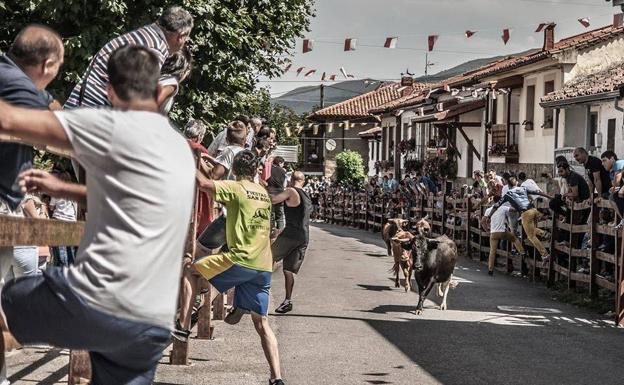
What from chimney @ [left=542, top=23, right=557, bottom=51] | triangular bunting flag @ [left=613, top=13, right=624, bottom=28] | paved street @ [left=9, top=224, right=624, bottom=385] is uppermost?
chimney @ [left=542, top=23, right=557, bottom=51]

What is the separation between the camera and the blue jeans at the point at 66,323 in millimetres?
3854

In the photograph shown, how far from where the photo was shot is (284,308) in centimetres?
1420

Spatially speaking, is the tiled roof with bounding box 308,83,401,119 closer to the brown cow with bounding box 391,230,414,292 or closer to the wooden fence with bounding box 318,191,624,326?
the wooden fence with bounding box 318,191,624,326

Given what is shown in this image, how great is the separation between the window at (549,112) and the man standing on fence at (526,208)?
38.0 ft

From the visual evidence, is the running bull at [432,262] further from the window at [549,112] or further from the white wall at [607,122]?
the window at [549,112]

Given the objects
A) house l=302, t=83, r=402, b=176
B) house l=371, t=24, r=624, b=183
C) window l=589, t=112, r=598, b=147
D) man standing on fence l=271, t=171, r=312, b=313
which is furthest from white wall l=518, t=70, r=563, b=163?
house l=302, t=83, r=402, b=176

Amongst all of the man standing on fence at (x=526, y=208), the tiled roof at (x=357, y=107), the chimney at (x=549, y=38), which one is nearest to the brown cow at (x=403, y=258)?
the man standing on fence at (x=526, y=208)

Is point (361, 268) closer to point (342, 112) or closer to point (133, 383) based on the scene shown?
point (133, 383)

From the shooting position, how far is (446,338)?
12.3 meters

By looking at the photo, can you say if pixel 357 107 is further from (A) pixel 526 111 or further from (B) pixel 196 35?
(B) pixel 196 35

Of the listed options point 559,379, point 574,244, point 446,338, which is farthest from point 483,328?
point 574,244

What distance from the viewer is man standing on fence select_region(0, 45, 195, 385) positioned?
151 inches

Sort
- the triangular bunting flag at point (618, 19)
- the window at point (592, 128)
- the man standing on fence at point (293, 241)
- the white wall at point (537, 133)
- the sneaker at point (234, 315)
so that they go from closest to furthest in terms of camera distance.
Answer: the sneaker at point (234, 315), the man standing on fence at point (293, 241), the triangular bunting flag at point (618, 19), the window at point (592, 128), the white wall at point (537, 133)

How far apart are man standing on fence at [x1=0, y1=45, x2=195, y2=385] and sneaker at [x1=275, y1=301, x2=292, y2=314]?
10.1 m
